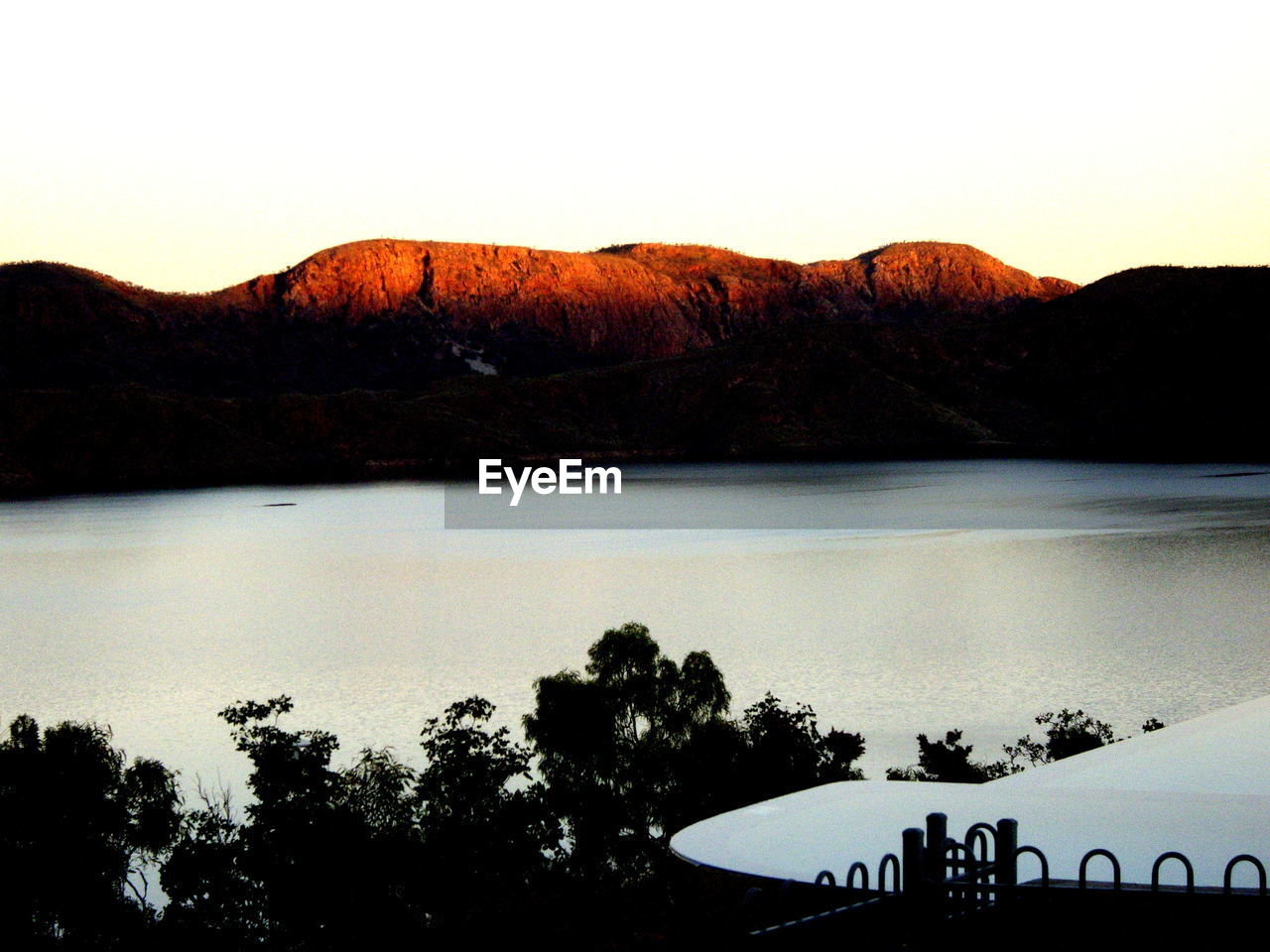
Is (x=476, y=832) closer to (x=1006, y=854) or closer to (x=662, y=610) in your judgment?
(x=1006, y=854)

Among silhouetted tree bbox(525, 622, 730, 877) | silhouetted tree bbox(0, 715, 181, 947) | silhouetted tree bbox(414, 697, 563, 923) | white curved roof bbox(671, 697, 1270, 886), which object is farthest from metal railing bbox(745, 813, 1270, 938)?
silhouetted tree bbox(0, 715, 181, 947)

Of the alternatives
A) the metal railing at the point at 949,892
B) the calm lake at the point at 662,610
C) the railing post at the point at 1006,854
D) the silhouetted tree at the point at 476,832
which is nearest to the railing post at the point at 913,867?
the metal railing at the point at 949,892

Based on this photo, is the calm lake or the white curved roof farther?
the calm lake

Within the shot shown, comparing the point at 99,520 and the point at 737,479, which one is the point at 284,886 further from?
the point at 737,479

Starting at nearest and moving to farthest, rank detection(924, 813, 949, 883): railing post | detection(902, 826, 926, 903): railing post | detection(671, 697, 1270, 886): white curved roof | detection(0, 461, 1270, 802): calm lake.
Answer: detection(902, 826, 926, 903): railing post, detection(924, 813, 949, 883): railing post, detection(671, 697, 1270, 886): white curved roof, detection(0, 461, 1270, 802): calm lake

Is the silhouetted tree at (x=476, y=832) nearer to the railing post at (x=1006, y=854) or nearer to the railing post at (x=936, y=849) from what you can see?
the railing post at (x=1006, y=854)

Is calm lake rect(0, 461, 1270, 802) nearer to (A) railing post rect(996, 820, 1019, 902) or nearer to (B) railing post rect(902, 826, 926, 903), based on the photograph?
(A) railing post rect(996, 820, 1019, 902)
